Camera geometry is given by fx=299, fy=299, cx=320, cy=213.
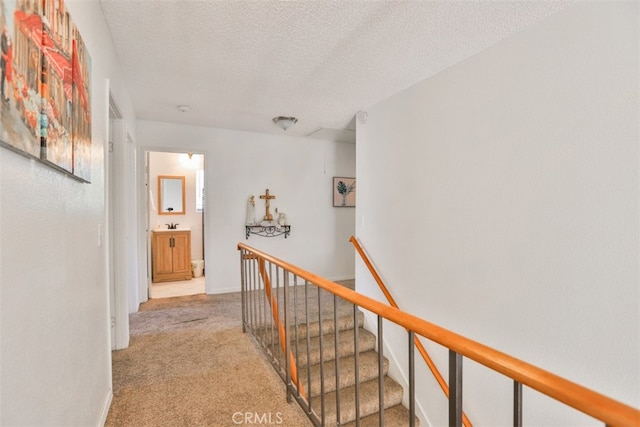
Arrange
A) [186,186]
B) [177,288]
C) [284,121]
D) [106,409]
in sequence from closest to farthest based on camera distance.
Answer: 1. [106,409]
2. [284,121]
3. [177,288]
4. [186,186]

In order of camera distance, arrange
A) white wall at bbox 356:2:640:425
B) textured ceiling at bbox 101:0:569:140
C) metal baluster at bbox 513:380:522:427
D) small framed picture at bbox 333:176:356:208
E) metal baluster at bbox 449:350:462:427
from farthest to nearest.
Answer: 1. small framed picture at bbox 333:176:356:208
2. textured ceiling at bbox 101:0:569:140
3. white wall at bbox 356:2:640:425
4. metal baluster at bbox 449:350:462:427
5. metal baluster at bbox 513:380:522:427

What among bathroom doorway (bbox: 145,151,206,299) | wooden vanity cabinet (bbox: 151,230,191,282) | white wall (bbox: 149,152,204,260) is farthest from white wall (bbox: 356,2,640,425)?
white wall (bbox: 149,152,204,260)

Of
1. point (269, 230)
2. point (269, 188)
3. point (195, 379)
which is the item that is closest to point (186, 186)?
point (269, 188)

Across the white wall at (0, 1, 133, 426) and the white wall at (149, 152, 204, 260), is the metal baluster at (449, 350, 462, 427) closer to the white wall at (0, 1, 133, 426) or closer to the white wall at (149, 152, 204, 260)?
the white wall at (0, 1, 133, 426)

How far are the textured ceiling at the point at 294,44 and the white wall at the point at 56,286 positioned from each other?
436mm

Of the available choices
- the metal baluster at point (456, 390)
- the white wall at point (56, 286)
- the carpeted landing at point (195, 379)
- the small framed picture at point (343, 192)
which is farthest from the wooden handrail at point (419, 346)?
the white wall at point (56, 286)

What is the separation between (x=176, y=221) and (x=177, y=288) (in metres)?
1.41

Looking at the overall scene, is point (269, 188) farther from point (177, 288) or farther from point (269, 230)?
point (177, 288)

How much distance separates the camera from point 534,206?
1847 millimetres

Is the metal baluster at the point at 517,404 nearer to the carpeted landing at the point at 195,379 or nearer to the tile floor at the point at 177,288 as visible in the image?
the carpeted landing at the point at 195,379

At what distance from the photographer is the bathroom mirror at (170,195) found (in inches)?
213

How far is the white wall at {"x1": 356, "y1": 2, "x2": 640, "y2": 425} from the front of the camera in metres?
1.49

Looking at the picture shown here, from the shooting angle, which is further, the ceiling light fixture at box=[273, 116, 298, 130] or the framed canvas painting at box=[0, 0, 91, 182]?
the ceiling light fixture at box=[273, 116, 298, 130]

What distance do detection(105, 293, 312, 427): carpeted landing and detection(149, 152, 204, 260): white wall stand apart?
2636 millimetres
